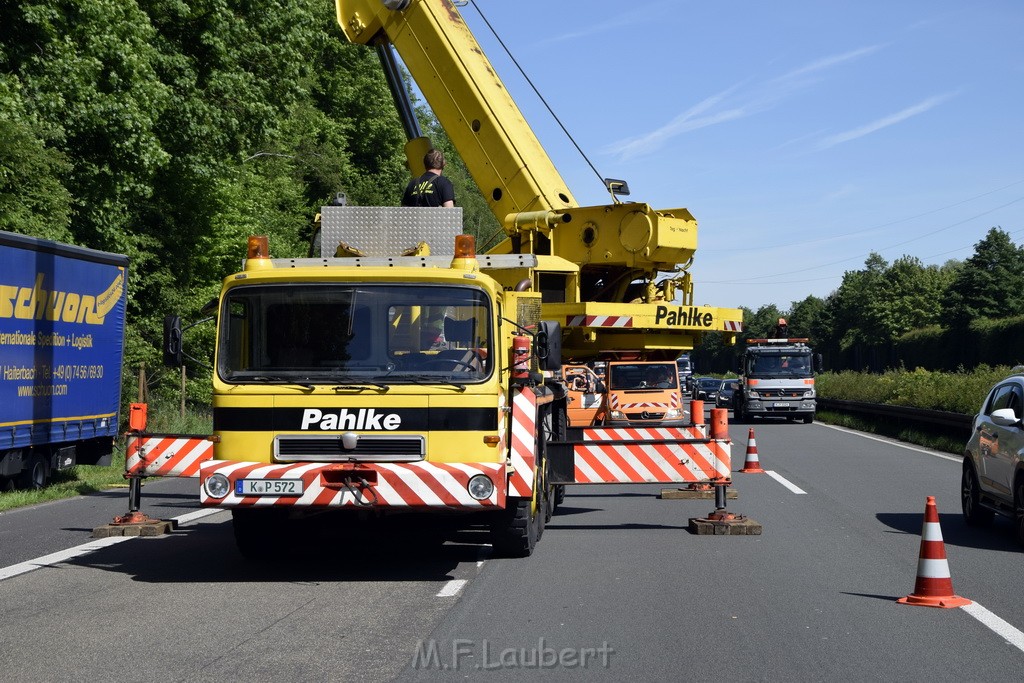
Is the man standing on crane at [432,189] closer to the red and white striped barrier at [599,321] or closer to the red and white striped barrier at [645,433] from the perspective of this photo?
the red and white striped barrier at [645,433]

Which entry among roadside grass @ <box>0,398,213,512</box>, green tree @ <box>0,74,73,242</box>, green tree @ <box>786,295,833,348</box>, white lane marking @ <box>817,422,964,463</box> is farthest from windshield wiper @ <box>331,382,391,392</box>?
green tree @ <box>786,295,833,348</box>

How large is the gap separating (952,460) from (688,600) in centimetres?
1620

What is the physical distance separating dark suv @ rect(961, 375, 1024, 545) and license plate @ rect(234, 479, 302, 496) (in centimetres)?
640

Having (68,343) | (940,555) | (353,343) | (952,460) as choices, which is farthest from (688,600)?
(952,460)

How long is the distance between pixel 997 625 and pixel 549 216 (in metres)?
10.2

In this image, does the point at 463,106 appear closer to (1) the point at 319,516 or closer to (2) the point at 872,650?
(1) the point at 319,516

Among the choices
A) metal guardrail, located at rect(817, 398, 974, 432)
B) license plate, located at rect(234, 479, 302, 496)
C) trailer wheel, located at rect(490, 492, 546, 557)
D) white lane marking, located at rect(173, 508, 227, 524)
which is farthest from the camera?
metal guardrail, located at rect(817, 398, 974, 432)

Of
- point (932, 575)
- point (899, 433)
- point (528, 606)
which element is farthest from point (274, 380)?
point (899, 433)

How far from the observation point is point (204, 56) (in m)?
28.2

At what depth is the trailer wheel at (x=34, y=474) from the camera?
1697cm

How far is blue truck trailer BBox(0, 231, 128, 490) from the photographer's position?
1614 centimetres

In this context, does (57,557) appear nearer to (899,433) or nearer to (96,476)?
(96,476)

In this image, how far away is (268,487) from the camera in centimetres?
952

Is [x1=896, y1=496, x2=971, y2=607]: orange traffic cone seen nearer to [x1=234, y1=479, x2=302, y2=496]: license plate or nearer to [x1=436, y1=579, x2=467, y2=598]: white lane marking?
[x1=436, y1=579, x2=467, y2=598]: white lane marking
